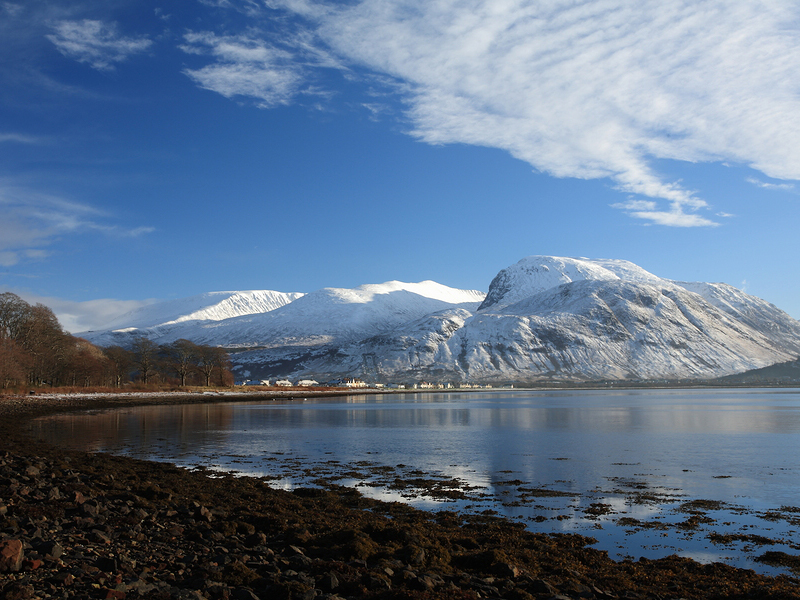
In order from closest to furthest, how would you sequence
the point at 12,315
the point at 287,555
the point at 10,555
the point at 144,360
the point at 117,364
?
the point at 10,555 < the point at 287,555 < the point at 12,315 < the point at 117,364 < the point at 144,360

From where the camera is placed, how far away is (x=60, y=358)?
4419 inches

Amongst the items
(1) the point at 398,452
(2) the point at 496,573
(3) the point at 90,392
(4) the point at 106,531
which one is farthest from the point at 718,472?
(3) the point at 90,392

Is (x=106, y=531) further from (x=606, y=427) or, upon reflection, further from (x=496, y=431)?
(x=606, y=427)

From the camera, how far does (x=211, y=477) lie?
2802 cm

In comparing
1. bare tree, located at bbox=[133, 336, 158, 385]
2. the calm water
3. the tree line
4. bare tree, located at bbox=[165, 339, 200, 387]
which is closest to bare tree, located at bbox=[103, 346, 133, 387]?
the tree line

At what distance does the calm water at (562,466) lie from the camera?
19297 millimetres

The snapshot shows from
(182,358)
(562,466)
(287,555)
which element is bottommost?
(562,466)

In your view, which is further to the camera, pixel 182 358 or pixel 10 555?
pixel 182 358

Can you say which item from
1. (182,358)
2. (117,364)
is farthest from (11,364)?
(182,358)

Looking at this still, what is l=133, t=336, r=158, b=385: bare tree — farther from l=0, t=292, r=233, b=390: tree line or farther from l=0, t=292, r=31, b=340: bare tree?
l=0, t=292, r=31, b=340: bare tree

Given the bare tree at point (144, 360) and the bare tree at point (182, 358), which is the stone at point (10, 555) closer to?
the bare tree at point (144, 360)

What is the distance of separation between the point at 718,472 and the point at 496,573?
74.3 ft

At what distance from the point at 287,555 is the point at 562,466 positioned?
22.5 meters

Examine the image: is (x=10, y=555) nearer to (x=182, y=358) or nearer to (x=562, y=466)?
(x=562, y=466)
